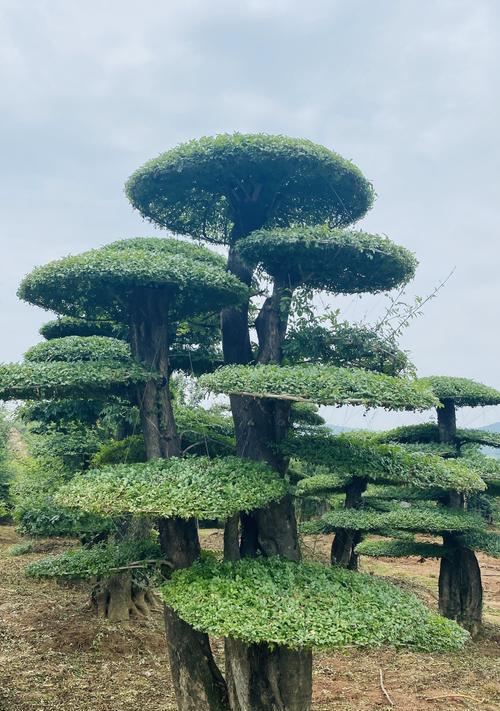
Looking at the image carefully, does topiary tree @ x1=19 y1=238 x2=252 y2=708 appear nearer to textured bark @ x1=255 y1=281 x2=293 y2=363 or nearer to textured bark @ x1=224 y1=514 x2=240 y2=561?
textured bark @ x1=224 y1=514 x2=240 y2=561

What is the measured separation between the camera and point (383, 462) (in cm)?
635

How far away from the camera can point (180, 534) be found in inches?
268

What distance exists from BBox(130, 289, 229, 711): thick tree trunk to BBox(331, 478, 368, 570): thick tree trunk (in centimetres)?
800

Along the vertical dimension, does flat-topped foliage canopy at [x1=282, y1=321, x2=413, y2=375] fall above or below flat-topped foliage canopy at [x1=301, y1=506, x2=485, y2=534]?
above

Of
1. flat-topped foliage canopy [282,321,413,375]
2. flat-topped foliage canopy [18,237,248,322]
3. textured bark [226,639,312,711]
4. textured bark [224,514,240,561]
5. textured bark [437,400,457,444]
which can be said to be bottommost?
textured bark [226,639,312,711]

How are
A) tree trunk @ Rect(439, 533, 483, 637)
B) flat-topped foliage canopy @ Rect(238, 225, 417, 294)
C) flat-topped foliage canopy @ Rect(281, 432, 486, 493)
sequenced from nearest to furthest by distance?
flat-topped foliage canopy @ Rect(281, 432, 486, 493)
flat-topped foliage canopy @ Rect(238, 225, 417, 294)
tree trunk @ Rect(439, 533, 483, 637)

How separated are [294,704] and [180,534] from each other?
2133mm

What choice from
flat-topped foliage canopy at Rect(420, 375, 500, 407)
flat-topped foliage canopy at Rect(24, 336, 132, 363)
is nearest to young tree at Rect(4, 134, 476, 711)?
A: flat-topped foliage canopy at Rect(24, 336, 132, 363)

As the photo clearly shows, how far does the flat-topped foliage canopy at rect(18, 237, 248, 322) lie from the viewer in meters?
6.40

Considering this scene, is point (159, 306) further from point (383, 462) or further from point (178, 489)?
point (383, 462)

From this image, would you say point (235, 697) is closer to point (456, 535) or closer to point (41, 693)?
point (41, 693)

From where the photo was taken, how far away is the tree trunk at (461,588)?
12.6 metres

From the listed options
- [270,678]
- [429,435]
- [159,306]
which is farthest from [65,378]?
[429,435]

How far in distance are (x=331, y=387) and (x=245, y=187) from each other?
12.5 ft
